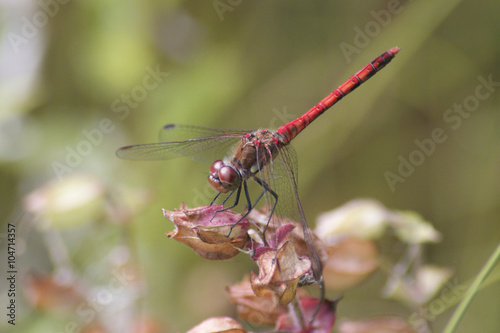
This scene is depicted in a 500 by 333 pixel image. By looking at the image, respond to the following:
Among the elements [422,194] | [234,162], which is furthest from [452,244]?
[234,162]

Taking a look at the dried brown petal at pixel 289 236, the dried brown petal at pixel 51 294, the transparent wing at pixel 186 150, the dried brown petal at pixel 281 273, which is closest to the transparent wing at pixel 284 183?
the dried brown petal at pixel 289 236

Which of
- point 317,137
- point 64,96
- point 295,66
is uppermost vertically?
point 64,96

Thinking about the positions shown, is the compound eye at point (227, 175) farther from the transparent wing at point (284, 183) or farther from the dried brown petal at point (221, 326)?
the dried brown petal at point (221, 326)

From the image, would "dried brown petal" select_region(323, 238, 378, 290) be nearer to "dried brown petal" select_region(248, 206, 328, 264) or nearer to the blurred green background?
"dried brown petal" select_region(248, 206, 328, 264)

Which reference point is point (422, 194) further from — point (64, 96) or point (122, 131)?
point (64, 96)

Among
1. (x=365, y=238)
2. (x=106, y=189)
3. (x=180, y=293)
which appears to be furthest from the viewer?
(x=180, y=293)

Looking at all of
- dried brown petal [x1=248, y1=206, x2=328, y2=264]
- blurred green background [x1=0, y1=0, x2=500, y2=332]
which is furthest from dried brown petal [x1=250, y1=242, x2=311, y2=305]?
blurred green background [x1=0, y1=0, x2=500, y2=332]

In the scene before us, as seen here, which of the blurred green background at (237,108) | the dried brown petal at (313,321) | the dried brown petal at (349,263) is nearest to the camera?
the dried brown petal at (313,321)
